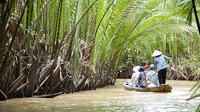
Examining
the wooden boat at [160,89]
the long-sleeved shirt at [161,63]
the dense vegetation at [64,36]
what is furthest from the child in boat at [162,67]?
the dense vegetation at [64,36]

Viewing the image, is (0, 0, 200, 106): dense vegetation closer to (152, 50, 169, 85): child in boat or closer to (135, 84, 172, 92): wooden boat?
(152, 50, 169, 85): child in boat

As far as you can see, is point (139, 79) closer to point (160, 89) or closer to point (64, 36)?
point (160, 89)

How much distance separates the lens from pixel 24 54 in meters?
5.21

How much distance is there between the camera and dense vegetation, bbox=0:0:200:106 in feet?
14.2

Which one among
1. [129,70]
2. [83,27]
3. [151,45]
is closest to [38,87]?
[83,27]

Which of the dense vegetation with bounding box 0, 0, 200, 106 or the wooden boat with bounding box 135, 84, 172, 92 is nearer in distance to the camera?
the dense vegetation with bounding box 0, 0, 200, 106

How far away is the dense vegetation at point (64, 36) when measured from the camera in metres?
4.32

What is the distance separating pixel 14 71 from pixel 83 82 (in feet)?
8.35

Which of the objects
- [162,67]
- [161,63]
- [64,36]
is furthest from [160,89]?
[64,36]

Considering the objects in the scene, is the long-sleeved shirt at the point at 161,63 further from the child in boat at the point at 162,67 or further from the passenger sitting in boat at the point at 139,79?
the passenger sitting in boat at the point at 139,79

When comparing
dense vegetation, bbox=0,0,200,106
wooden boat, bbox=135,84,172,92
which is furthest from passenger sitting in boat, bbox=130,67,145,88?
dense vegetation, bbox=0,0,200,106

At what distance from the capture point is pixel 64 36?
5.64m

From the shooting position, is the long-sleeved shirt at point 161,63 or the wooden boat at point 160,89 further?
the long-sleeved shirt at point 161,63

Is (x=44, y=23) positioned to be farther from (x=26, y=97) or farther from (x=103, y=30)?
(x=103, y=30)
